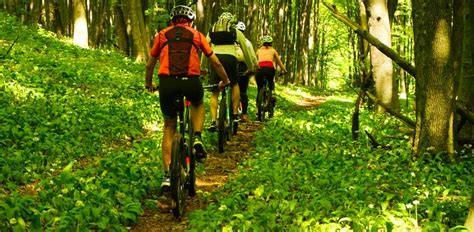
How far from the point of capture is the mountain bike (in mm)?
10633

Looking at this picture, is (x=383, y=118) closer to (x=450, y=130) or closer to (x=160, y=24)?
(x=450, y=130)

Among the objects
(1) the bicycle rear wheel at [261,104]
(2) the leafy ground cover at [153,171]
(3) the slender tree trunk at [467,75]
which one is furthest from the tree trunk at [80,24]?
(3) the slender tree trunk at [467,75]

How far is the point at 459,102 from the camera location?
9.09 metres

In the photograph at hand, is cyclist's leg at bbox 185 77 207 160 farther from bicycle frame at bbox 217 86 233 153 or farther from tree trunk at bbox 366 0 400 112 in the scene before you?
tree trunk at bbox 366 0 400 112

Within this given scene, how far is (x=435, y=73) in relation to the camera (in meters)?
8.15

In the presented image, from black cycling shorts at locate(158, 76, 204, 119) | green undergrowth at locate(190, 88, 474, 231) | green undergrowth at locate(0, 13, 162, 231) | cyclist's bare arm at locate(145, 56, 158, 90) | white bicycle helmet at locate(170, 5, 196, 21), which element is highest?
white bicycle helmet at locate(170, 5, 196, 21)

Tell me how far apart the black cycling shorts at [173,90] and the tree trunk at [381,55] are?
9.24m

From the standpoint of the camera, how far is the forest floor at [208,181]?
6371 millimetres

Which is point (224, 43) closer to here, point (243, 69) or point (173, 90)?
point (243, 69)

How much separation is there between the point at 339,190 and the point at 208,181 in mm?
2657

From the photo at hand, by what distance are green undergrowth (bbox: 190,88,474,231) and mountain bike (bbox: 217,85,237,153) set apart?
2.38ft

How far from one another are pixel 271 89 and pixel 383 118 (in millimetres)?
3442

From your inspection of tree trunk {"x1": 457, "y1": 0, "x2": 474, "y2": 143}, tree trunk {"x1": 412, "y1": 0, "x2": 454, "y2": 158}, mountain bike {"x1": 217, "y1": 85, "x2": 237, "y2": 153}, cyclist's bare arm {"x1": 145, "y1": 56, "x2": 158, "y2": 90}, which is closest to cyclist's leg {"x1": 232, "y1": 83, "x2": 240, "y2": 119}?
mountain bike {"x1": 217, "y1": 85, "x2": 237, "y2": 153}

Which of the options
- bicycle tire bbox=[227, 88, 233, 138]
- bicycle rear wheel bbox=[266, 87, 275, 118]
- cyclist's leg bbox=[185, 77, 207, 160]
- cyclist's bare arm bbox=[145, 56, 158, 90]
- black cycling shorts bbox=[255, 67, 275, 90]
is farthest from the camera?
bicycle rear wheel bbox=[266, 87, 275, 118]
